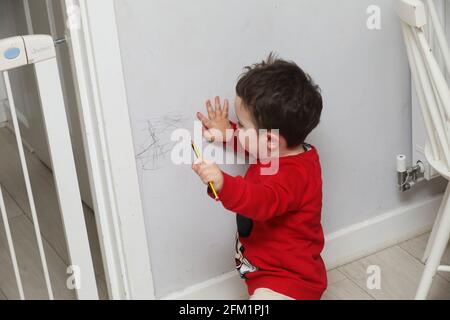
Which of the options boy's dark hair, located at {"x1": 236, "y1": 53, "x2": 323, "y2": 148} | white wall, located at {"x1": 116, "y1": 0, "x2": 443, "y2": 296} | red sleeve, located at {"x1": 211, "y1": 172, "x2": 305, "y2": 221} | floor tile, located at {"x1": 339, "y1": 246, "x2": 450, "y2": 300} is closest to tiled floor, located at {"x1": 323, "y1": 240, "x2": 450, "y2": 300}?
floor tile, located at {"x1": 339, "y1": 246, "x2": 450, "y2": 300}

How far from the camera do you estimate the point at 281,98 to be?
1.47 m

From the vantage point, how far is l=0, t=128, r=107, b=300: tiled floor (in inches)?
78.3

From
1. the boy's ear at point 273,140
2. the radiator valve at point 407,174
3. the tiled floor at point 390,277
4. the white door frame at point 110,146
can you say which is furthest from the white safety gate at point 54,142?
the radiator valve at point 407,174

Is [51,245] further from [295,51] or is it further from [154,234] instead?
[295,51]

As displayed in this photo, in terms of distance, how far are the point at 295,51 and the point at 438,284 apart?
72 cm

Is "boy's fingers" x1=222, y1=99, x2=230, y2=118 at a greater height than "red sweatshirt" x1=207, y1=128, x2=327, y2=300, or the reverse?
"boy's fingers" x1=222, y1=99, x2=230, y2=118

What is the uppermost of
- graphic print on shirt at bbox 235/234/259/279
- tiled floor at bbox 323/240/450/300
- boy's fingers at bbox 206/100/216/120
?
boy's fingers at bbox 206/100/216/120

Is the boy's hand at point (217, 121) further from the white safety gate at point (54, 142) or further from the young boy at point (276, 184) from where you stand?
the white safety gate at point (54, 142)

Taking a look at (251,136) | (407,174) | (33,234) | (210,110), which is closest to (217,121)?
(210,110)

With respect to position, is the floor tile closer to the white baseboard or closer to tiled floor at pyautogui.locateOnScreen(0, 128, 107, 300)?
the white baseboard

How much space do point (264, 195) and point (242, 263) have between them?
0.89 ft

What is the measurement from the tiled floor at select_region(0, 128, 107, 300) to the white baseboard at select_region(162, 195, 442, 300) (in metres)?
0.35

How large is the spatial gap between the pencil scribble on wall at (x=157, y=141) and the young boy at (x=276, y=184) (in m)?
0.07
